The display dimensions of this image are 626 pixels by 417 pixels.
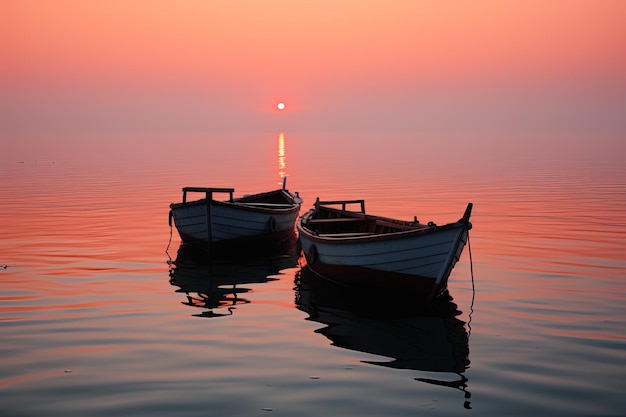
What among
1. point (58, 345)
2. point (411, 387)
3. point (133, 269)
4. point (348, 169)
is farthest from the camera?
point (348, 169)

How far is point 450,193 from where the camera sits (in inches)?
1832

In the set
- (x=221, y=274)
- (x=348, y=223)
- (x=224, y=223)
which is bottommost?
(x=221, y=274)

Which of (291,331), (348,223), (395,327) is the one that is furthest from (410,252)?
(348,223)

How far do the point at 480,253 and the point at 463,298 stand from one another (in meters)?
6.57

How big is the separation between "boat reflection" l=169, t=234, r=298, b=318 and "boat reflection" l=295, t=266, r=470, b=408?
1.81 m

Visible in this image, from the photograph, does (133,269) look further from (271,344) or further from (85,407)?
(85,407)

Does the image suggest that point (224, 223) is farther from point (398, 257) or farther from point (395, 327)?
point (395, 327)

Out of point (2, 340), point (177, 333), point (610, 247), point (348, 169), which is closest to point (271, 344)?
point (177, 333)

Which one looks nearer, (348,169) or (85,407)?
(85,407)

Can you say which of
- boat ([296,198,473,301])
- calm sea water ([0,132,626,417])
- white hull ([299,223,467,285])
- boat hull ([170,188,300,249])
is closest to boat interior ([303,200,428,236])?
boat ([296,198,473,301])

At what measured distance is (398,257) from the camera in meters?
17.5

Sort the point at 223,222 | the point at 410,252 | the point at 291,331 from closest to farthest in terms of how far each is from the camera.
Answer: the point at 291,331 < the point at 410,252 < the point at 223,222

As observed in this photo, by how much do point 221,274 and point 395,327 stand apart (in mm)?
7859

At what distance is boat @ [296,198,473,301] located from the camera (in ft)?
54.8
